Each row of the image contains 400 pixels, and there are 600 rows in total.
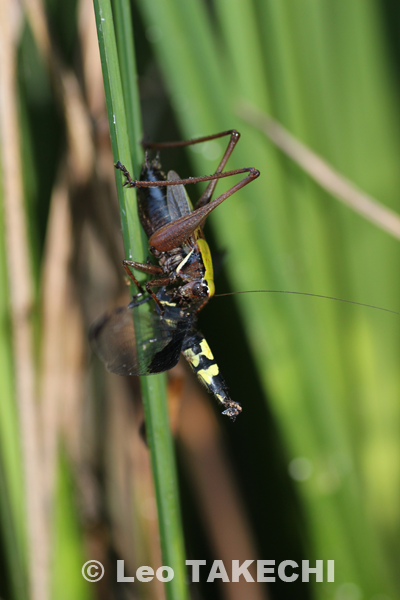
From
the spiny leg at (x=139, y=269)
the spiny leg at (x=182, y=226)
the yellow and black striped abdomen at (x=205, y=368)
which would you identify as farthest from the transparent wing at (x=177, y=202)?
the yellow and black striped abdomen at (x=205, y=368)

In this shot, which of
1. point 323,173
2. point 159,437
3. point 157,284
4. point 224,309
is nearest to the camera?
point 159,437

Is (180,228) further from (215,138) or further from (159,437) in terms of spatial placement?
(159,437)

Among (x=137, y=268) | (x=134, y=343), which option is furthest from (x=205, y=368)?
(x=137, y=268)

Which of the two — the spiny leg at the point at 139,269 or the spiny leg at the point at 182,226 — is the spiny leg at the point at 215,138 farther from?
the spiny leg at the point at 139,269

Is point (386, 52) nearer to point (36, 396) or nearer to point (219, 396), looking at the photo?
point (219, 396)

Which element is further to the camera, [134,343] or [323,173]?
[323,173]
